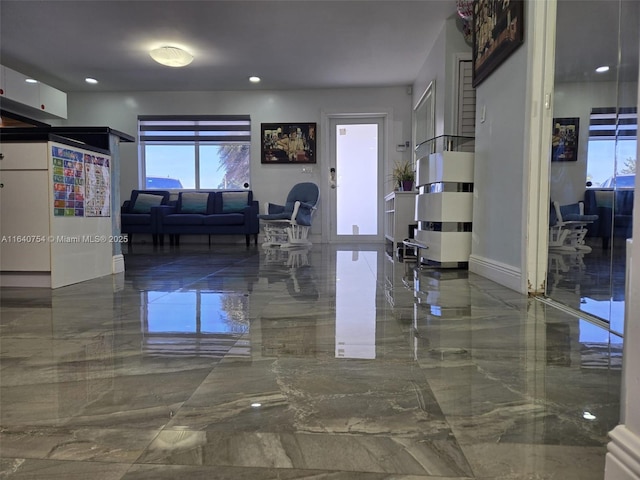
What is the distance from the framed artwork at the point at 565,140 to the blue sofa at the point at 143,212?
585 centimetres

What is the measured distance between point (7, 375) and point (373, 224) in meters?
6.53

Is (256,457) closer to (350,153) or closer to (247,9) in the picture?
(247,9)

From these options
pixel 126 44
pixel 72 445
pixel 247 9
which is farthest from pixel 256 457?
pixel 126 44

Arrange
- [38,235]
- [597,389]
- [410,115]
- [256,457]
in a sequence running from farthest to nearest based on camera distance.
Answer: [410,115] → [38,235] → [597,389] → [256,457]

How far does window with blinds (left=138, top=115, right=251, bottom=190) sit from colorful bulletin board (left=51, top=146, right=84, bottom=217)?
4776 millimetres

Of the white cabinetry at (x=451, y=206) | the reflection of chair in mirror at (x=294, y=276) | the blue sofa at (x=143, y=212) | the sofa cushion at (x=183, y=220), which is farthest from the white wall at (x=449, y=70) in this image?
the blue sofa at (x=143, y=212)

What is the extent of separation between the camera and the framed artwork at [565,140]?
2.09 meters

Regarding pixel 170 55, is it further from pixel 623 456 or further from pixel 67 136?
pixel 623 456

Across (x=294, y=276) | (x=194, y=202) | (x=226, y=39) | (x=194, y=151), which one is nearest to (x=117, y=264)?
(x=294, y=276)

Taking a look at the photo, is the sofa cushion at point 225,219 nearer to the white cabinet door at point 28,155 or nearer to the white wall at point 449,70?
the white wall at point 449,70

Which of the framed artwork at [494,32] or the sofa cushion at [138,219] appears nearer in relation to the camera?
the framed artwork at [494,32]

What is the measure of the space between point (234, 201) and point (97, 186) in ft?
13.5

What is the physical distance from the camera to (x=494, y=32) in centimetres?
273

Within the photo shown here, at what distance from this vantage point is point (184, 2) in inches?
165
